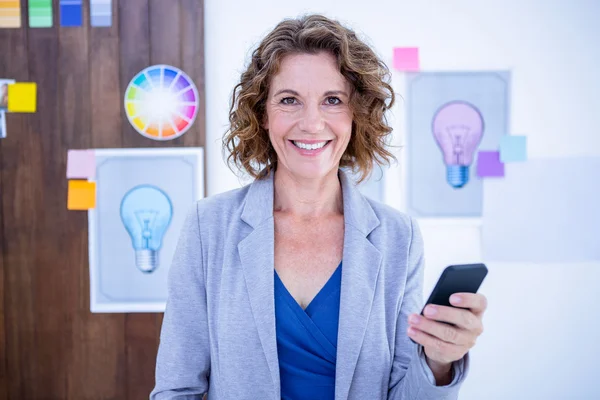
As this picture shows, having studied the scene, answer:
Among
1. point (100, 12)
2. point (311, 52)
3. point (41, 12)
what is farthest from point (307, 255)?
point (41, 12)

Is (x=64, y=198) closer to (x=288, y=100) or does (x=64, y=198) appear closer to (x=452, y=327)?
(x=288, y=100)

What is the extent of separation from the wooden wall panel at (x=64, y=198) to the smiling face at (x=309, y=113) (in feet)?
2.56

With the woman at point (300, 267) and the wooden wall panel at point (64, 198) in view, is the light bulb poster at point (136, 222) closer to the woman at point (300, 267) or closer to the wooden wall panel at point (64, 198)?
the wooden wall panel at point (64, 198)

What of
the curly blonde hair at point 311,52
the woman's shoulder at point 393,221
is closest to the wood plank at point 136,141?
the curly blonde hair at point 311,52

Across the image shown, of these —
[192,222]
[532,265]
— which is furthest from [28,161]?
[532,265]

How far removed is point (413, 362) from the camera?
895mm

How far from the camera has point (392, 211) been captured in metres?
1.14

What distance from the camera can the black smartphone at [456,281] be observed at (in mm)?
751

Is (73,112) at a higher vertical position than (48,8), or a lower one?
lower

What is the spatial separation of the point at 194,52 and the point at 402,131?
0.80 meters

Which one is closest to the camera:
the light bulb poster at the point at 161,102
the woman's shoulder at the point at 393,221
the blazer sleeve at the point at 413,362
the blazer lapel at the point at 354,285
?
the blazer sleeve at the point at 413,362

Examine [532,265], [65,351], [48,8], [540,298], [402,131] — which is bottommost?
[65,351]

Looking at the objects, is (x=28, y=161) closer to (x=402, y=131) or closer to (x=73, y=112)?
(x=73, y=112)

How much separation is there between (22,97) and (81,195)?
0.41 m
